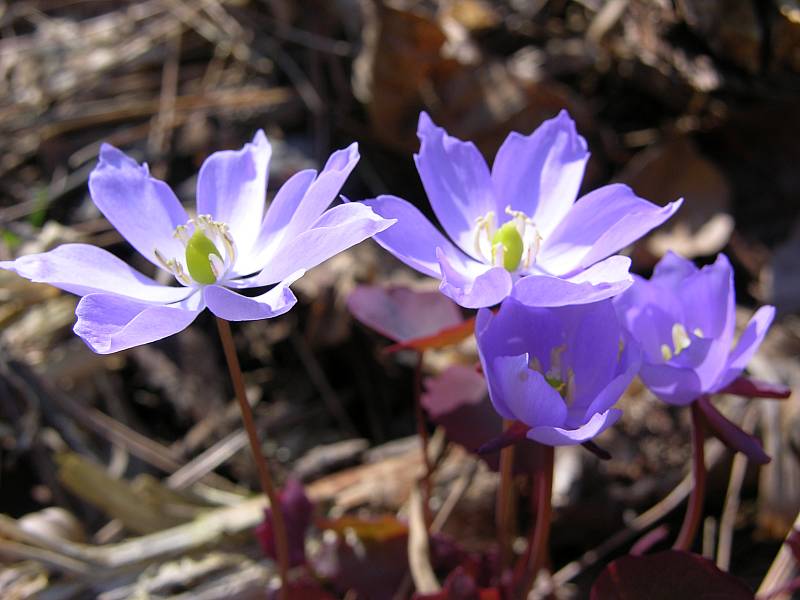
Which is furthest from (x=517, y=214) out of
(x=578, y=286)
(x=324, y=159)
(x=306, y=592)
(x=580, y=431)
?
(x=324, y=159)

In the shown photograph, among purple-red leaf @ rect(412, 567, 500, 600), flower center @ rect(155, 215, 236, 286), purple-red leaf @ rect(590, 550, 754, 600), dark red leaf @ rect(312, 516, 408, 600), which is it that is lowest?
dark red leaf @ rect(312, 516, 408, 600)

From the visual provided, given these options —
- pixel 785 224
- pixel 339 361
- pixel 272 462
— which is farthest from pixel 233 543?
pixel 785 224

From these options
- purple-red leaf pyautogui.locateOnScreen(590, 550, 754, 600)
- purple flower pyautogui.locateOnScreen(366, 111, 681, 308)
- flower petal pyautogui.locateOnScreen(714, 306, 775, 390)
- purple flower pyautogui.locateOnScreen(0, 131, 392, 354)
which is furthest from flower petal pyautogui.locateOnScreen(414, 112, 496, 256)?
purple-red leaf pyautogui.locateOnScreen(590, 550, 754, 600)

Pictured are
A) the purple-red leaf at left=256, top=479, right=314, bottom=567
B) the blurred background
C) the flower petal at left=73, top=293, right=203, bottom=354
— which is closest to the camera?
the flower petal at left=73, top=293, right=203, bottom=354

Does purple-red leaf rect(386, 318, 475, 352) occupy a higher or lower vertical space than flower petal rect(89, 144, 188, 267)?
lower

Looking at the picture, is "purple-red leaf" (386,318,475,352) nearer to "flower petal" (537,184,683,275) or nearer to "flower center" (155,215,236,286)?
"flower petal" (537,184,683,275)

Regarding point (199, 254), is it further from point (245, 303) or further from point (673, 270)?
point (673, 270)

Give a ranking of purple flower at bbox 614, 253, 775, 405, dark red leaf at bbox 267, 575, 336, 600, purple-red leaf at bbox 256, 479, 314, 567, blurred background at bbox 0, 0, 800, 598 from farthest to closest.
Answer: blurred background at bbox 0, 0, 800, 598
purple-red leaf at bbox 256, 479, 314, 567
dark red leaf at bbox 267, 575, 336, 600
purple flower at bbox 614, 253, 775, 405
